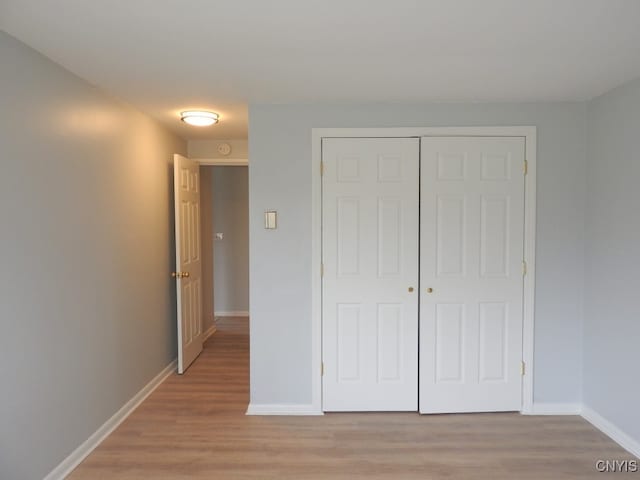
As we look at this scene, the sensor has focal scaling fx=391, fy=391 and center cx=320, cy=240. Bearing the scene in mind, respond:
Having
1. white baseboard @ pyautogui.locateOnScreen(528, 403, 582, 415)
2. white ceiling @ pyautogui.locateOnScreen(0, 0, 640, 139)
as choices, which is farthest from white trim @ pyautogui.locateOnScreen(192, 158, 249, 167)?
white baseboard @ pyautogui.locateOnScreen(528, 403, 582, 415)

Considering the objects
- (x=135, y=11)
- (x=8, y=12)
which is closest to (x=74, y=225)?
(x=8, y=12)

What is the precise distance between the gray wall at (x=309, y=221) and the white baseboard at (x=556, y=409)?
6cm

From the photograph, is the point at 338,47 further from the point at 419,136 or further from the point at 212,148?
the point at 212,148

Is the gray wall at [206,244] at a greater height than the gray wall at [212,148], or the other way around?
the gray wall at [212,148]

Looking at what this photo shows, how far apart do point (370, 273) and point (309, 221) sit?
597mm

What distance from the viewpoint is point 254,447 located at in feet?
8.29

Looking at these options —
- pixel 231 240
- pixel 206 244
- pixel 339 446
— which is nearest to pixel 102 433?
pixel 339 446

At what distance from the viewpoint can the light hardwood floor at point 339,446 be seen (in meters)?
2.28

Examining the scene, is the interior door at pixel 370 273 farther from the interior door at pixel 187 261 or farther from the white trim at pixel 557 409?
the interior door at pixel 187 261

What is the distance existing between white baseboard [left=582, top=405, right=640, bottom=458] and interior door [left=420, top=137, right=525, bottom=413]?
1.57 ft

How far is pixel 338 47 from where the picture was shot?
1994 mm

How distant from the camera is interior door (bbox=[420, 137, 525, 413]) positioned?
288 cm

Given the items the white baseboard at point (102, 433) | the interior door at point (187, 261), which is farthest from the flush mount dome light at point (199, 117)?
the white baseboard at point (102, 433)

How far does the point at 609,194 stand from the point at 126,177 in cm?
346
